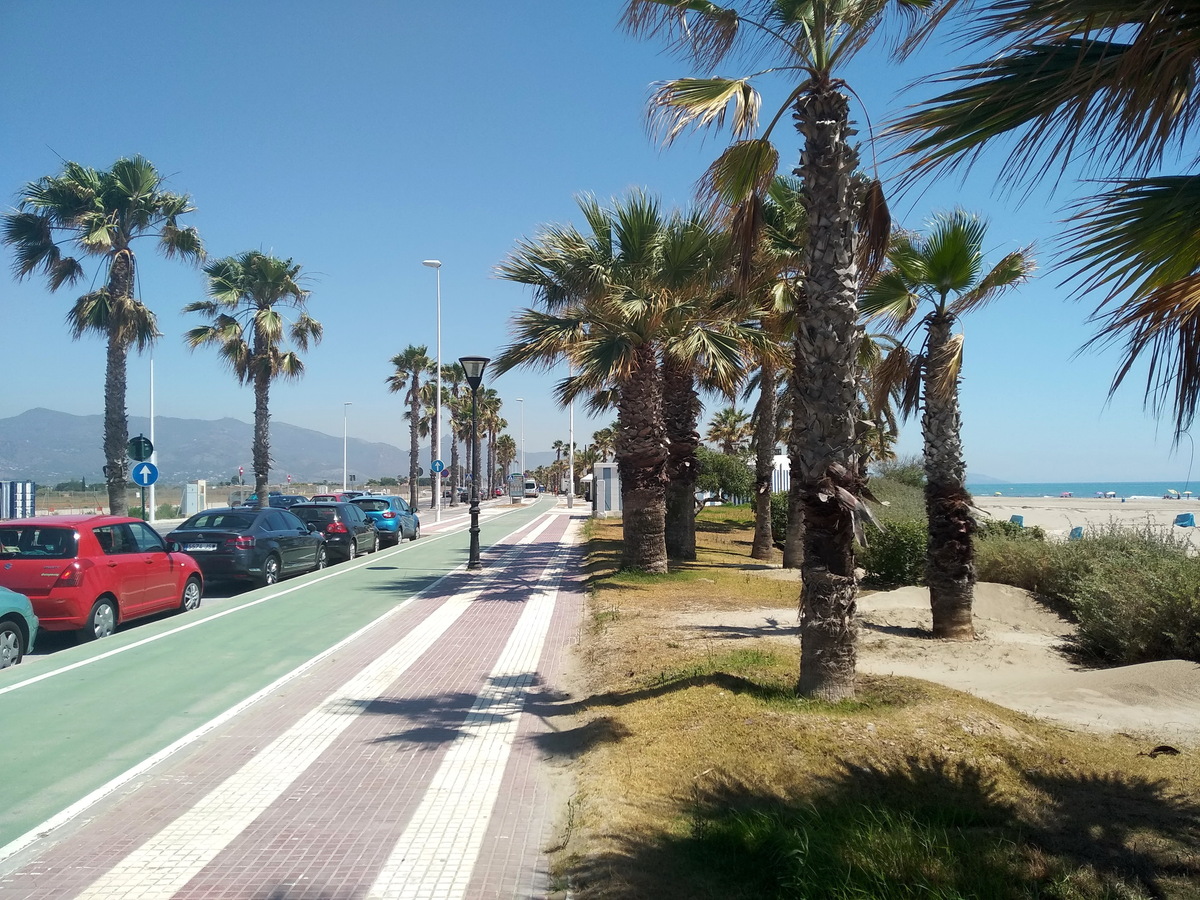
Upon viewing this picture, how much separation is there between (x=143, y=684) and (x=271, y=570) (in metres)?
8.14

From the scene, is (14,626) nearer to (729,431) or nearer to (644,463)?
(644,463)

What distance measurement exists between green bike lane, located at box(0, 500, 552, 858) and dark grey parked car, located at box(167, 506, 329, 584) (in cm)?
76

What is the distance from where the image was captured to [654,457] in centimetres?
1574

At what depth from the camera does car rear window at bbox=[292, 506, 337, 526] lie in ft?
70.2

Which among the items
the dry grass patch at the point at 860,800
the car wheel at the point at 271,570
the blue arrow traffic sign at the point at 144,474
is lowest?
the dry grass patch at the point at 860,800

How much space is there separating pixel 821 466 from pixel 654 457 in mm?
9123

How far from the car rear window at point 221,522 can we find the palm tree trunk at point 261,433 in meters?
15.7

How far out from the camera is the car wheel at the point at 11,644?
8.89 meters

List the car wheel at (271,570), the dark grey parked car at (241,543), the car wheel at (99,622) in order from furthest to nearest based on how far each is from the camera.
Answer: the car wheel at (271,570)
the dark grey parked car at (241,543)
the car wheel at (99,622)

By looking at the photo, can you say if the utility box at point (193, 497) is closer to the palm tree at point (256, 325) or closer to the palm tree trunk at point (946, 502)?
the palm tree at point (256, 325)

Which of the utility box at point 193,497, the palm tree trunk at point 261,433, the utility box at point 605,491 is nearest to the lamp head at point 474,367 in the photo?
the palm tree trunk at point 261,433

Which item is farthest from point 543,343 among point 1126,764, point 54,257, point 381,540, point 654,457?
point 54,257

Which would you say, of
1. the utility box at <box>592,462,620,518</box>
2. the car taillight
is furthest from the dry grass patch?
the utility box at <box>592,462,620,518</box>

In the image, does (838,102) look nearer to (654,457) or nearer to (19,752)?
(19,752)
